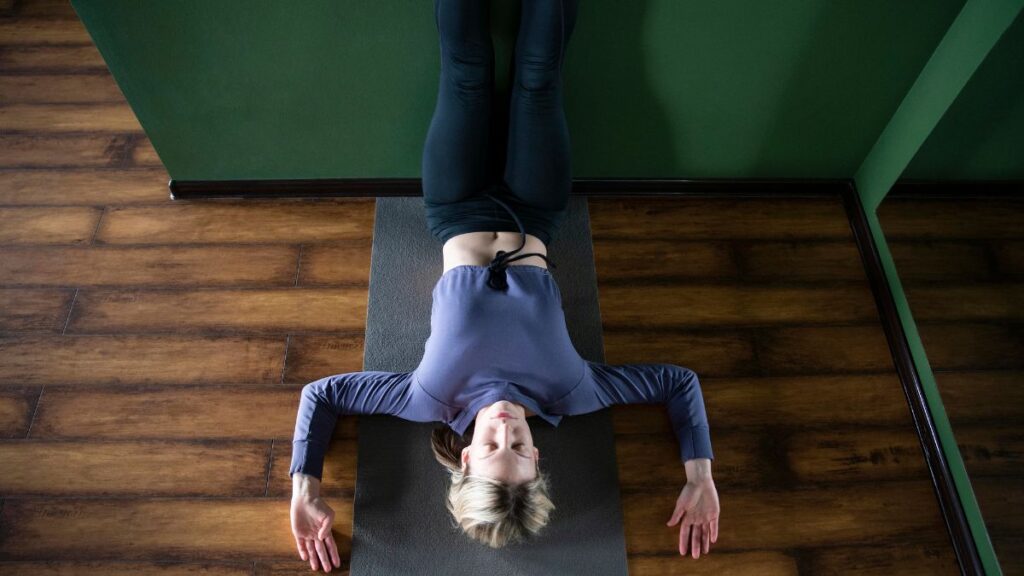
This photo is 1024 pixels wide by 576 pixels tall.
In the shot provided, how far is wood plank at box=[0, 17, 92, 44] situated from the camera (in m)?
3.09

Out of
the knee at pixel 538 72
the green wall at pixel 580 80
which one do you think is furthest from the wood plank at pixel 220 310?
the knee at pixel 538 72

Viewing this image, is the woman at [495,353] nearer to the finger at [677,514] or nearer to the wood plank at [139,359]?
the finger at [677,514]

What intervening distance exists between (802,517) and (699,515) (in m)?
0.37

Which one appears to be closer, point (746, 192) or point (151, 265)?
point (151, 265)

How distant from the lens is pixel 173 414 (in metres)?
2.36

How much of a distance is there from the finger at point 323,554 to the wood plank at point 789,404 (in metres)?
0.98

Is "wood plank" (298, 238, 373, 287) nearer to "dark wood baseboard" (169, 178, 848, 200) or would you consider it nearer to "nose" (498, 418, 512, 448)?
"dark wood baseboard" (169, 178, 848, 200)

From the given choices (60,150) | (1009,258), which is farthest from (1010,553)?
(60,150)

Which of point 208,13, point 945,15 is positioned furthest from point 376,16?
point 945,15

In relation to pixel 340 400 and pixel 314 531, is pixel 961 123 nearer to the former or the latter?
pixel 340 400

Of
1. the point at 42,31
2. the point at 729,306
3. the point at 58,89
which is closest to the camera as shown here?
the point at 729,306

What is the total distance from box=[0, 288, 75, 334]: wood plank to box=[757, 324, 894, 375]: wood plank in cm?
243

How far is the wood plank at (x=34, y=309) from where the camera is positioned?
8.14ft

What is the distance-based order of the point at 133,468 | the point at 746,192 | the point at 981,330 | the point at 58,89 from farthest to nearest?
the point at 58,89 < the point at 746,192 < the point at 133,468 < the point at 981,330
